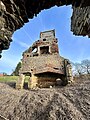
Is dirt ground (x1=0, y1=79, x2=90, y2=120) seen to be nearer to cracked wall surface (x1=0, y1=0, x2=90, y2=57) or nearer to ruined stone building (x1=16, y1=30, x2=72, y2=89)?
ruined stone building (x1=16, y1=30, x2=72, y2=89)

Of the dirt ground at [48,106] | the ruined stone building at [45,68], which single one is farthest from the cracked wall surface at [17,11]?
the ruined stone building at [45,68]

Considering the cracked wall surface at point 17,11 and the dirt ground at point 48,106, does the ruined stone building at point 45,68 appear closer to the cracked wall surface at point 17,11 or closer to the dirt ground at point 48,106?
the dirt ground at point 48,106

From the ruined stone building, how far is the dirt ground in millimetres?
4910

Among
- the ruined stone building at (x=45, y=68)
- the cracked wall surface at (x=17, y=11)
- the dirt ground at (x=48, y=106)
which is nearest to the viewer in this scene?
the cracked wall surface at (x=17, y=11)

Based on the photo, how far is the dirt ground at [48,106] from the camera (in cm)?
1190

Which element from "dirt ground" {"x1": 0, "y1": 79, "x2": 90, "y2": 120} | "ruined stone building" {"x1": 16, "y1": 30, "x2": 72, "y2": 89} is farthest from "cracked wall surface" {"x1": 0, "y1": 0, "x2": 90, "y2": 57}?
"ruined stone building" {"x1": 16, "y1": 30, "x2": 72, "y2": 89}

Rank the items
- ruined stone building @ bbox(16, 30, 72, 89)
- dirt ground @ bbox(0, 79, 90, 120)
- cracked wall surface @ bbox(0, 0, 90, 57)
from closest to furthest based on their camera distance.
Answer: cracked wall surface @ bbox(0, 0, 90, 57)
dirt ground @ bbox(0, 79, 90, 120)
ruined stone building @ bbox(16, 30, 72, 89)

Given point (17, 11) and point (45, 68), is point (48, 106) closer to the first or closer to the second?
point (45, 68)

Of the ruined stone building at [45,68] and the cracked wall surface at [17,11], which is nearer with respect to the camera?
the cracked wall surface at [17,11]

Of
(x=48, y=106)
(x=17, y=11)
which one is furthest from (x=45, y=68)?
(x=17, y=11)

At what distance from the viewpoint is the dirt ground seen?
11.9 meters

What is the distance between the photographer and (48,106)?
13.2 m

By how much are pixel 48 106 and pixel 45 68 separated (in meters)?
8.90

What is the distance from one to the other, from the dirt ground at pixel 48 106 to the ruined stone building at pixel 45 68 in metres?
4.91
